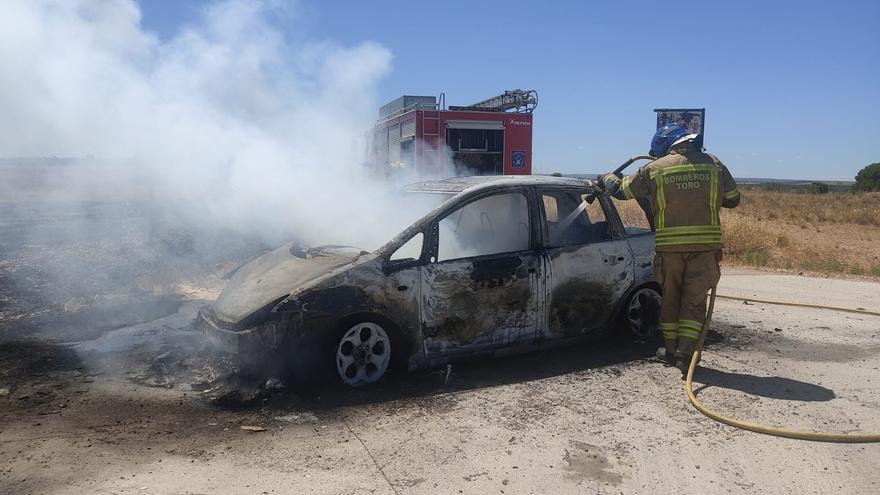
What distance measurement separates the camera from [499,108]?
551 inches

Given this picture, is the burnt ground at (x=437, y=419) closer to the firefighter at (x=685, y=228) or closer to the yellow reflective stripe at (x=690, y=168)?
the firefighter at (x=685, y=228)

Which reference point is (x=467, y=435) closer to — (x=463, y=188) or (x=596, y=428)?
(x=596, y=428)

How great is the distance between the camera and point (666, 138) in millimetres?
5281

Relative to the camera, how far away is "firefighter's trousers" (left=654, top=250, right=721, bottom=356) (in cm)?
491

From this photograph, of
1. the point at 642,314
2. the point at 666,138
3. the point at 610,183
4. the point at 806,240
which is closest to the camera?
the point at 666,138

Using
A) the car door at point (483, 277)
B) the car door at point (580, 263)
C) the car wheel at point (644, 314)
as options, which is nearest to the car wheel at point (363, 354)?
the car door at point (483, 277)

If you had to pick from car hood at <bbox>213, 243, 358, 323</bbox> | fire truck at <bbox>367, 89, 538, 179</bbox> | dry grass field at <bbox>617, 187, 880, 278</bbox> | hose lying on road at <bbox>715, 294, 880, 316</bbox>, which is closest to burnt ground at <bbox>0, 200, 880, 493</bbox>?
car hood at <bbox>213, 243, 358, 323</bbox>

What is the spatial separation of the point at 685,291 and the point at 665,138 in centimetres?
129

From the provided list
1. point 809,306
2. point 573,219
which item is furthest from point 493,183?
point 809,306

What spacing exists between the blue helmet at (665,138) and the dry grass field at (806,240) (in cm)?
659

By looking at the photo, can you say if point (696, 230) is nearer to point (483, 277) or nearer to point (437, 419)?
point (483, 277)

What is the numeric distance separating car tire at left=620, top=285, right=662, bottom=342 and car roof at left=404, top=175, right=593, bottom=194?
3.58 feet

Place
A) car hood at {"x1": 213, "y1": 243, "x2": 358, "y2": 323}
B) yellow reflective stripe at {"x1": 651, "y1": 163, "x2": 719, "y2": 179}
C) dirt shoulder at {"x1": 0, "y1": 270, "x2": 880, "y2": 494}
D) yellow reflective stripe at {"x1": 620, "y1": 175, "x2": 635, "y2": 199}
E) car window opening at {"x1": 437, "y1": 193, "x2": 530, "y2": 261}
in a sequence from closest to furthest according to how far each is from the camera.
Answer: dirt shoulder at {"x1": 0, "y1": 270, "x2": 880, "y2": 494} < car hood at {"x1": 213, "y1": 243, "x2": 358, "y2": 323} < yellow reflective stripe at {"x1": 651, "y1": 163, "x2": 719, "y2": 179} < car window opening at {"x1": 437, "y1": 193, "x2": 530, "y2": 261} < yellow reflective stripe at {"x1": 620, "y1": 175, "x2": 635, "y2": 199}

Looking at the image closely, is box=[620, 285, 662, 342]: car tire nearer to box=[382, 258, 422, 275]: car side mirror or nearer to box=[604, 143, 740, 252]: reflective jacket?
box=[604, 143, 740, 252]: reflective jacket
